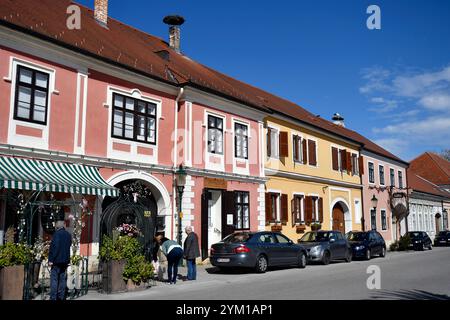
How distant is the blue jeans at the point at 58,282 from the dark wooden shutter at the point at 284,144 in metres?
16.6

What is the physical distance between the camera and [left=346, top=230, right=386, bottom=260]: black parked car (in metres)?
23.5

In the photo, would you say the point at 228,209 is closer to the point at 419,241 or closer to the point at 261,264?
the point at 261,264

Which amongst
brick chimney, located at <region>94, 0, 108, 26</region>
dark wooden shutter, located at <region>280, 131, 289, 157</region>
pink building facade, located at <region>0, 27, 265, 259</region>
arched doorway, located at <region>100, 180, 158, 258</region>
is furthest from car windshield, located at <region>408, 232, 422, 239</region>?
brick chimney, located at <region>94, 0, 108, 26</region>

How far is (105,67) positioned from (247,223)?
9.86 metres

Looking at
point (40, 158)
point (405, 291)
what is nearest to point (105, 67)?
point (40, 158)

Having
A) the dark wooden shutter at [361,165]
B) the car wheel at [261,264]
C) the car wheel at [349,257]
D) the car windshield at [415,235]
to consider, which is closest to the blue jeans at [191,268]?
the car wheel at [261,264]

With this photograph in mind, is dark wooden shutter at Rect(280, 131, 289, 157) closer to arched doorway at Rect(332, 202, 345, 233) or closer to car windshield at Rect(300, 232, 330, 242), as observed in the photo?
car windshield at Rect(300, 232, 330, 242)

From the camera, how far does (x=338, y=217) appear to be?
106 ft

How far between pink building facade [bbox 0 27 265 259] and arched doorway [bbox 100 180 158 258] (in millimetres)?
71

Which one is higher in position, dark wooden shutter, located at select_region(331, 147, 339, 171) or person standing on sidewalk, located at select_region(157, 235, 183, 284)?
dark wooden shutter, located at select_region(331, 147, 339, 171)

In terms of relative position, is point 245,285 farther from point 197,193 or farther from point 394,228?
point 394,228

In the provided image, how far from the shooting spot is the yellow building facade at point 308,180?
25.1 m

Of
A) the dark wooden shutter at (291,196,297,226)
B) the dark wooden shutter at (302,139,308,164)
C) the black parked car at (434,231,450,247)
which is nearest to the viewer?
the dark wooden shutter at (291,196,297,226)

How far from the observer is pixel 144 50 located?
2106 centimetres
